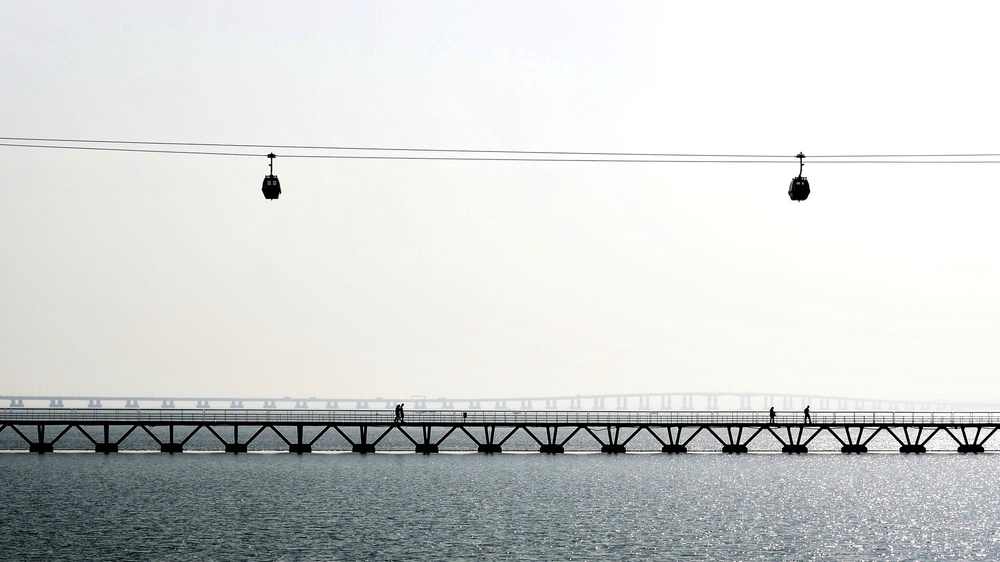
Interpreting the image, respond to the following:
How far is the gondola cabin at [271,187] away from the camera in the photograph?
129 ft

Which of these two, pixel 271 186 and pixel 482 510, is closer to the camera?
pixel 271 186

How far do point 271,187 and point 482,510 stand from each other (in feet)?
107

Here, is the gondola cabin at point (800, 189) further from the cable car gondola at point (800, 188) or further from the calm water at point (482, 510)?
the calm water at point (482, 510)

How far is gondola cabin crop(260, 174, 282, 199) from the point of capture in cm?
3931

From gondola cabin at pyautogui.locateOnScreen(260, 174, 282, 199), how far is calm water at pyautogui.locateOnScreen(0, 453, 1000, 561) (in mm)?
17632

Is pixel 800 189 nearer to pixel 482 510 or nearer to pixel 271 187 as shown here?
pixel 271 187

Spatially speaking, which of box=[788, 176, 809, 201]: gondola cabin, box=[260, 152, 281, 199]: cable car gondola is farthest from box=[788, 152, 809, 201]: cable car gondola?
box=[260, 152, 281, 199]: cable car gondola

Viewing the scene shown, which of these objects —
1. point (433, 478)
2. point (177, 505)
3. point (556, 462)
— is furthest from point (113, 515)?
point (556, 462)

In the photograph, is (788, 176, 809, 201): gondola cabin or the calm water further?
the calm water

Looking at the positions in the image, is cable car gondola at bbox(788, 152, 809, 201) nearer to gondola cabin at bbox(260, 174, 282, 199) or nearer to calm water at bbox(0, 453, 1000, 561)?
gondola cabin at bbox(260, 174, 282, 199)

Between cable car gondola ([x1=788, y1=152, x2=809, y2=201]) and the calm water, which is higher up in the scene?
cable car gondola ([x1=788, y1=152, x2=809, y2=201])

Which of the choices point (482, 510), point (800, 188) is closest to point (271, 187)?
point (800, 188)

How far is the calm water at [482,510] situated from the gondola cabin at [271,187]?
17632 mm

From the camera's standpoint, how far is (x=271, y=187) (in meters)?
39.3
